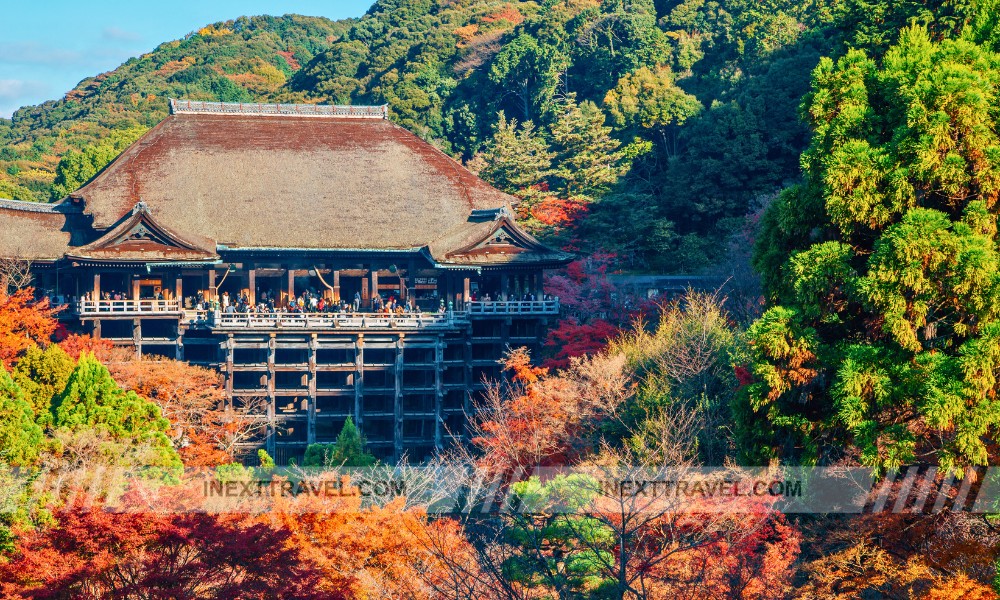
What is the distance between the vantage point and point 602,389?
94.3 ft

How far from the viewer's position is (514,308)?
126 ft

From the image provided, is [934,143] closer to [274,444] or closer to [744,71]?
[274,444]

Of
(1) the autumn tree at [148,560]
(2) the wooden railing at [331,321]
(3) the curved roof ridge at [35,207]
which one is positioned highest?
(3) the curved roof ridge at [35,207]

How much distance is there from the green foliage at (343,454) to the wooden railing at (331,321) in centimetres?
620

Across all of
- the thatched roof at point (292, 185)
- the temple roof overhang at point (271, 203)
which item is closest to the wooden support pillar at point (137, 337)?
the temple roof overhang at point (271, 203)

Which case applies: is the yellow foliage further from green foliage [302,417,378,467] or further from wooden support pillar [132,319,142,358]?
green foliage [302,417,378,467]

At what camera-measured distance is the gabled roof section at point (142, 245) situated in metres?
37.0

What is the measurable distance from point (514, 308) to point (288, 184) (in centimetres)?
1045

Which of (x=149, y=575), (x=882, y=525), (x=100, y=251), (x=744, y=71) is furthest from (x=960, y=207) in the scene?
(x=744, y=71)

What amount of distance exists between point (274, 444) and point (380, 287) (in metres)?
7.54

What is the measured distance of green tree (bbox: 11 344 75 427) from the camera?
2653 cm

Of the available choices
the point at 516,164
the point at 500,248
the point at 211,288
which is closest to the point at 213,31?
the point at 516,164

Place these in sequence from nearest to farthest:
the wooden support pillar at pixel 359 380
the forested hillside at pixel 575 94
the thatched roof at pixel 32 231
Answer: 1. the wooden support pillar at pixel 359 380
2. the thatched roof at pixel 32 231
3. the forested hillside at pixel 575 94

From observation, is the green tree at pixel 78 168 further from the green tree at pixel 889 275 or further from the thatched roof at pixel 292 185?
the green tree at pixel 889 275
